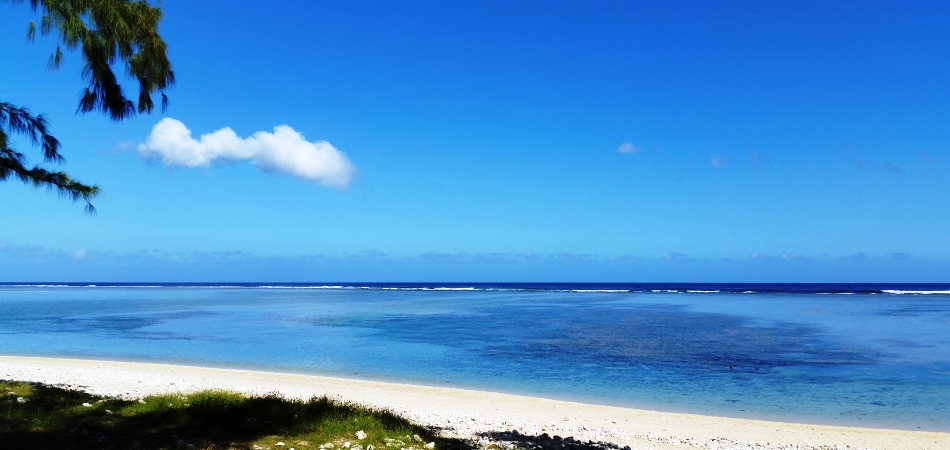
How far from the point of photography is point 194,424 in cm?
980

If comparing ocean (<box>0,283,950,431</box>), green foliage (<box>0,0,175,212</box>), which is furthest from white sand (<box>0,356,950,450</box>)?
green foliage (<box>0,0,175,212</box>)

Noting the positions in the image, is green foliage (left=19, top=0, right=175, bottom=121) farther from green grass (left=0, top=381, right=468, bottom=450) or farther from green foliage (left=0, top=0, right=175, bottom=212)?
green grass (left=0, top=381, right=468, bottom=450)

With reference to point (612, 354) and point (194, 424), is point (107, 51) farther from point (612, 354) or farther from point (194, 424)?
point (612, 354)

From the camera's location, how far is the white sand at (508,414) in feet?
44.2

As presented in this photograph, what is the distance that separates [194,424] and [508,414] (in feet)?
28.0

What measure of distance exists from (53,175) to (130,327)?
39.8m

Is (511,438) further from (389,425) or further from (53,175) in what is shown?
(53,175)

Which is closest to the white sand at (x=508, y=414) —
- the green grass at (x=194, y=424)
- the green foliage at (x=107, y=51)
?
the green grass at (x=194, y=424)

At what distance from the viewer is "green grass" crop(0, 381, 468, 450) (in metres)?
8.65

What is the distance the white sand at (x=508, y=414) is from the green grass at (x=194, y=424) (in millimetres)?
2494

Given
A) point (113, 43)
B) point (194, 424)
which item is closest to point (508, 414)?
point (194, 424)

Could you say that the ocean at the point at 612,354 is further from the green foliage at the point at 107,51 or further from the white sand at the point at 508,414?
the green foliage at the point at 107,51

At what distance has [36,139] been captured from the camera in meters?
9.61

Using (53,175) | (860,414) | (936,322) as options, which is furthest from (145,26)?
(936,322)
